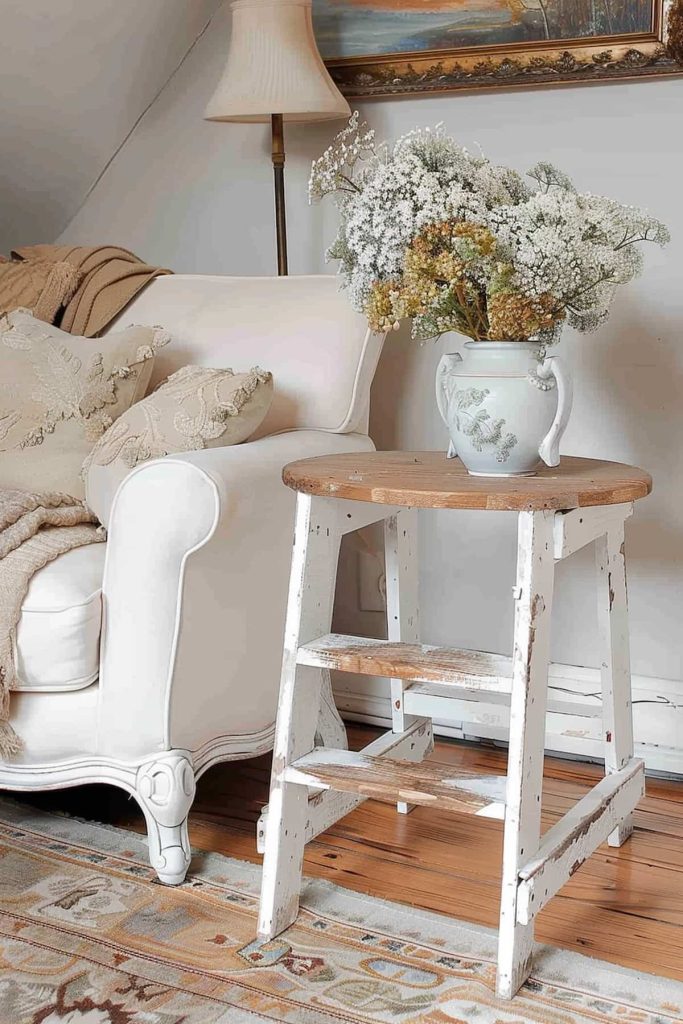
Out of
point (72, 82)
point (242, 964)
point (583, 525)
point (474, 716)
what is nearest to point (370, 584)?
point (474, 716)

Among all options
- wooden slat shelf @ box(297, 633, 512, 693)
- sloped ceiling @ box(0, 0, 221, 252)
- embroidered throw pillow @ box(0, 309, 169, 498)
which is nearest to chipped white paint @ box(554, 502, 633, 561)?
wooden slat shelf @ box(297, 633, 512, 693)

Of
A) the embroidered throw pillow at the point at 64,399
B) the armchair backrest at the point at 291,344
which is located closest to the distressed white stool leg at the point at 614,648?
the armchair backrest at the point at 291,344

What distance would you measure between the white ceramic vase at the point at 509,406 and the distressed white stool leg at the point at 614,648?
8.2 inches

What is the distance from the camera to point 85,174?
2.68 metres

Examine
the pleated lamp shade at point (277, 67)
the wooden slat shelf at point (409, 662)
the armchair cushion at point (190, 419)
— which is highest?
the pleated lamp shade at point (277, 67)

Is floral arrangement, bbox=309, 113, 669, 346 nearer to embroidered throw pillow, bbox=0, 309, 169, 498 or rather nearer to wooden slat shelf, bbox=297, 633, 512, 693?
wooden slat shelf, bbox=297, 633, 512, 693

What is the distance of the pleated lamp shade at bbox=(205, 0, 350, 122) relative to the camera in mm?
2148

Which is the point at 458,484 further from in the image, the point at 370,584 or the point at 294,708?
the point at 370,584

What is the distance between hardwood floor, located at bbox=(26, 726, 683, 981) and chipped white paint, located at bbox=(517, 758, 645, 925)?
0.33 feet

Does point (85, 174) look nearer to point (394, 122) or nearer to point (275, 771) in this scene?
point (394, 122)

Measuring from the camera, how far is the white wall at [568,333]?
81.4 inches

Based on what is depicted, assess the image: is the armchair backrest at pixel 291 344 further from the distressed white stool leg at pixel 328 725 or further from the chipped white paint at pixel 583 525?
the chipped white paint at pixel 583 525

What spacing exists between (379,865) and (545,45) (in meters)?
1.41

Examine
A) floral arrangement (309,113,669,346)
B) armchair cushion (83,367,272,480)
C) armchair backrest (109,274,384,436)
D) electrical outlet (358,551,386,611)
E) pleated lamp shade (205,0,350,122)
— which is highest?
pleated lamp shade (205,0,350,122)
